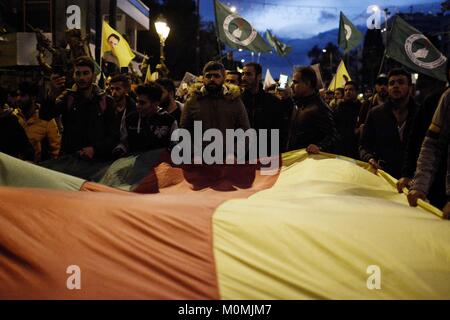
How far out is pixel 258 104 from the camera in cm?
811

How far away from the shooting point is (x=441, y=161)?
182 inches

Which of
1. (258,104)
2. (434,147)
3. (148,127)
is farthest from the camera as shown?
(258,104)

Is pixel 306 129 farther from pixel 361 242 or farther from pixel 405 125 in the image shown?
pixel 361 242

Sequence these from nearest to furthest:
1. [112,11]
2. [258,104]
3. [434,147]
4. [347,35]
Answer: [434,147]
[258,104]
[112,11]
[347,35]

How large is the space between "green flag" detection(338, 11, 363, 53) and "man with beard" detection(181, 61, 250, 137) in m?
8.24

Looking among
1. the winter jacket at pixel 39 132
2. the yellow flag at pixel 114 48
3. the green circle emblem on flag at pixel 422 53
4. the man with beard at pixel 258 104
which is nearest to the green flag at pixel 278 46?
the yellow flag at pixel 114 48

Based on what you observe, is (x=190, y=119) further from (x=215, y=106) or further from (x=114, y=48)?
(x=114, y=48)

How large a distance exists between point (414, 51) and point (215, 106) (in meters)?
3.43

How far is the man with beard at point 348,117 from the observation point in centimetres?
998

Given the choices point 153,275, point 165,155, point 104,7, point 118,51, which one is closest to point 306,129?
point 165,155

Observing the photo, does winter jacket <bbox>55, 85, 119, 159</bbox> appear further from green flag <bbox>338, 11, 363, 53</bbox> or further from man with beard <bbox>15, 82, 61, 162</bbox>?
green flag <bbox>338, 11, 363, 53</bbox>

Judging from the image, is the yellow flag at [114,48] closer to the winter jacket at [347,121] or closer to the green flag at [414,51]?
the winter jacket at [347,121]

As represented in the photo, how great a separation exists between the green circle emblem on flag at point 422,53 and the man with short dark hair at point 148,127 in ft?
12.9

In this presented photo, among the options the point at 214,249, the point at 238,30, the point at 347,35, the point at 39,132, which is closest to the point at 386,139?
the point at 214,249
